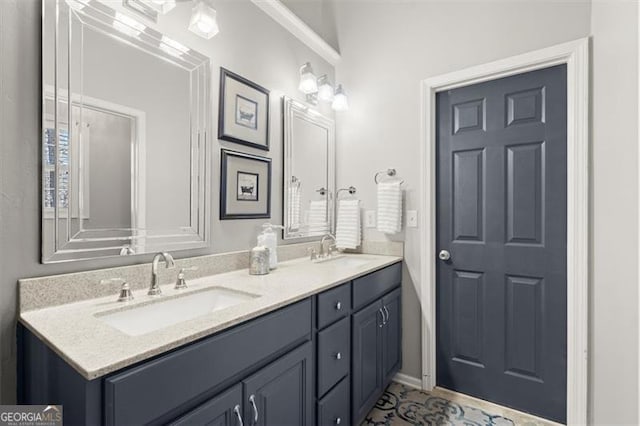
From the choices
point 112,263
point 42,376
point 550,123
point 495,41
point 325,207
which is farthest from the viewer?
point 325,207

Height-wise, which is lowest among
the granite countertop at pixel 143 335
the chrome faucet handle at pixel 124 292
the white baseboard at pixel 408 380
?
the white baseboard at pixel 408 380

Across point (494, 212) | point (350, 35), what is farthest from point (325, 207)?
point (350, 35)

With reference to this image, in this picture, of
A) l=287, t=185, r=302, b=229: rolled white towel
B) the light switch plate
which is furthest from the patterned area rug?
l=287, t=185, r=302, b=229: rolled white towel

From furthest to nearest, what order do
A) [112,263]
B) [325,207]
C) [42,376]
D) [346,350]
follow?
[325,207] → [346,350] → [112,263] → [42,376]

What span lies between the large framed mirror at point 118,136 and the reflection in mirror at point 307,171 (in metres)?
0.65

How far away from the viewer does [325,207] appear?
2.49 metres

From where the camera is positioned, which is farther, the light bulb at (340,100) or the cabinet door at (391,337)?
the light bulb at (340,100)

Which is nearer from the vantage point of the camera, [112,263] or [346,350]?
[112,263]

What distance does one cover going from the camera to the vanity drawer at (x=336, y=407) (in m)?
1.40

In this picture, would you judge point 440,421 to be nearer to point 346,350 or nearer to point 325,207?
point 346,350

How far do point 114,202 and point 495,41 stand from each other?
2227 millimetres

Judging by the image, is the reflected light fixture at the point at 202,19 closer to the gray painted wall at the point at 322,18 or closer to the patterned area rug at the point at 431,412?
the gray painted wall at the point at 322,18

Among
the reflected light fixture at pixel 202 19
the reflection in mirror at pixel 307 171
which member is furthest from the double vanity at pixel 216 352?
the reflected light fixture at pixel 202 19

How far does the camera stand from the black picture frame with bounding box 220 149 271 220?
1.69 meters
